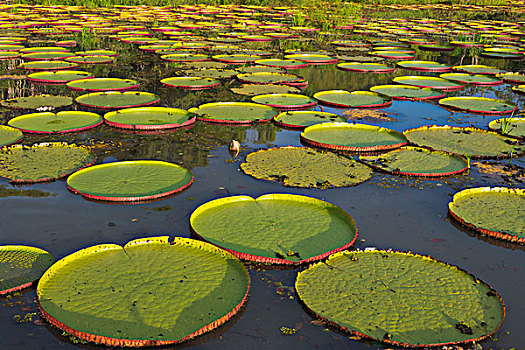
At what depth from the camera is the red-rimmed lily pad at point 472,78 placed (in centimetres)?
1115

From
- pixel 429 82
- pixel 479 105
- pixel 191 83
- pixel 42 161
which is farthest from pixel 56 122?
pixel 429 82

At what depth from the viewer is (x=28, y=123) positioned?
7.20 m

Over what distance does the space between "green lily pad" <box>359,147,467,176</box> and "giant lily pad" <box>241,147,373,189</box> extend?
0.30 meters

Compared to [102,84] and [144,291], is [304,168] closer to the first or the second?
[144,291]

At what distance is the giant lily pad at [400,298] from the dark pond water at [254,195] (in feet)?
0.39

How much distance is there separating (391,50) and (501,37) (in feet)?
23.3

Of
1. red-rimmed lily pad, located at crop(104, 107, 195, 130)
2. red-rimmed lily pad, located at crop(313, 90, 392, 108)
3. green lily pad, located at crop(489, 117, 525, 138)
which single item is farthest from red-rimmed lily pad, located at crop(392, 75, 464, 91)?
red-rimmed lily pad, located at crop(104, 107, 195, 130)

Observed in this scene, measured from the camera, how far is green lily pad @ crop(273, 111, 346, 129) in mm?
7648

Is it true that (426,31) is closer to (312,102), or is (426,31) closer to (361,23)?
(361,23)

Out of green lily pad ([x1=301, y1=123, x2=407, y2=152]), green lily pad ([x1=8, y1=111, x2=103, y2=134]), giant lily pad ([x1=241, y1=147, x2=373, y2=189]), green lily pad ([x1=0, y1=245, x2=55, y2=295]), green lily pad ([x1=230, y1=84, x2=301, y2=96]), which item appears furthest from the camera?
green lily pad ([x1=230, y1=84, x2=301, y2=96])

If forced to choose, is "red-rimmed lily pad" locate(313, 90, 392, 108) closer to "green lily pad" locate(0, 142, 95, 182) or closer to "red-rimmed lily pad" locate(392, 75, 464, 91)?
"red-rimmed lily pad" locate(392, 75, 464, 91)

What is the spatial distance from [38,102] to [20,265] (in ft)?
18.6

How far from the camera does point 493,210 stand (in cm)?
480

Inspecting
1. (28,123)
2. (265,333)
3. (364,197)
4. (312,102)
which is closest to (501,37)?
(312,102)
